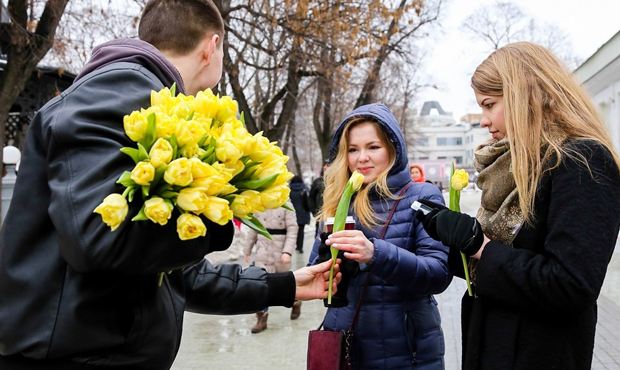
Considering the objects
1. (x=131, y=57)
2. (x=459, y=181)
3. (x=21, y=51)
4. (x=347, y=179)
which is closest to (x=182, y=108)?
(x=131, y=57)

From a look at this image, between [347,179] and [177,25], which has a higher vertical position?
[177,25]

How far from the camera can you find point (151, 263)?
154 cm

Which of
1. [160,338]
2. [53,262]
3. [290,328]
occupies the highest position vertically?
[53,262]

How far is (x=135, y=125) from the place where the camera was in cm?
150

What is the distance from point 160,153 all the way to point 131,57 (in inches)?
19.3

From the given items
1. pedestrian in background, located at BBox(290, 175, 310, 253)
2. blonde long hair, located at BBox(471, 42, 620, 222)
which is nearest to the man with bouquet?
blonde long hair, located at BBox(471, 42, 620, 222)

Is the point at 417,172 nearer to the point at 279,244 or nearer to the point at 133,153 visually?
the point at 279,244

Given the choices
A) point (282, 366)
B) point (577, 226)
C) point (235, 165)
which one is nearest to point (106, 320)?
point (235, 165)

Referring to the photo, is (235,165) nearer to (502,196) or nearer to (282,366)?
(502,196)

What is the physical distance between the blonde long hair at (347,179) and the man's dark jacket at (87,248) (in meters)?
1.36

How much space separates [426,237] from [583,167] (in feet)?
3.39

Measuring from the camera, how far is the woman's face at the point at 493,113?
2.31 m

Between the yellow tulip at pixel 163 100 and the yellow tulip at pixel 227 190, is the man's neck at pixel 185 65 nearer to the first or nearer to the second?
the yellow tulip at pixel 163 100

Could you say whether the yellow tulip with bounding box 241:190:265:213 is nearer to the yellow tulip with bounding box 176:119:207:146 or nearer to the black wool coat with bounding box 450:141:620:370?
the yellow tulip with bounding box 176:119:207:146
